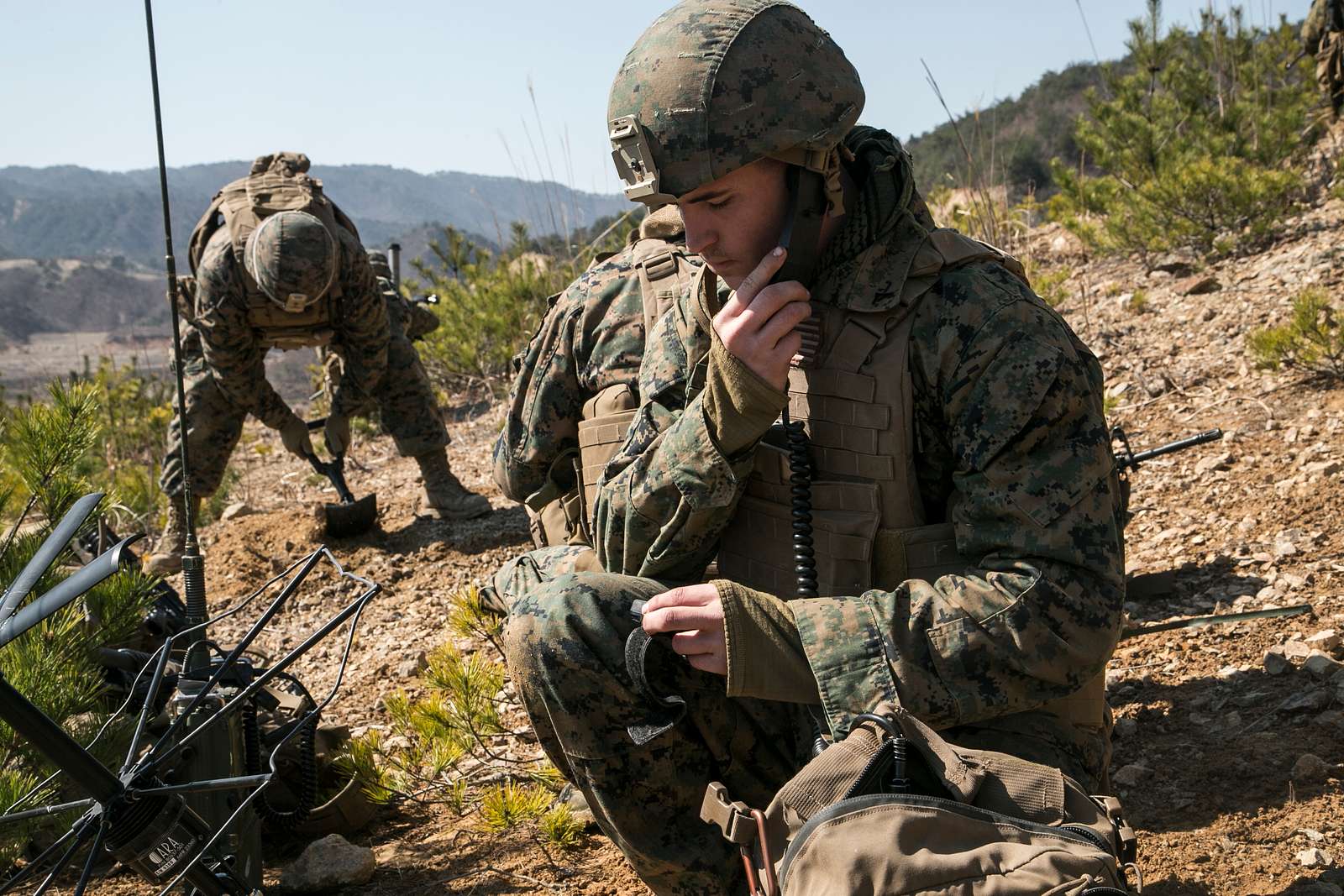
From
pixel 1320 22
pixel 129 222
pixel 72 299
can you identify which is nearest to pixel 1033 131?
pixel 1320 22

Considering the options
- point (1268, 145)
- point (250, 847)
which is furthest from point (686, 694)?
point (1268, 145)

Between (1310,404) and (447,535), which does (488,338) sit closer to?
(447,535)

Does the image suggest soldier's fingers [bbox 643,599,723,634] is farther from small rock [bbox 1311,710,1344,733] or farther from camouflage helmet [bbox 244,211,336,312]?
camouflage helmet [bbox 244,211,336,312]

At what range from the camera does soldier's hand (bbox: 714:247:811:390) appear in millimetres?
1946

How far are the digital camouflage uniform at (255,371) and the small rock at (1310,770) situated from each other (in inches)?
182

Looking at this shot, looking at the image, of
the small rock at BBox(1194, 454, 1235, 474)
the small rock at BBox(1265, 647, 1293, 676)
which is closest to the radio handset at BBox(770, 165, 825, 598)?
the small rock at BBox(1265, 647, 1293, 676)

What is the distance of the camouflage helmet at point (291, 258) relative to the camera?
5.35 metres

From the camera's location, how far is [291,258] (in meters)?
5.35

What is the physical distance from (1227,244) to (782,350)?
531cm

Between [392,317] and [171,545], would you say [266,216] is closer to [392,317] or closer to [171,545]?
[392,317]

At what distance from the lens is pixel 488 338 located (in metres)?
9.02

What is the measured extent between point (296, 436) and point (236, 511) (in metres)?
0.88

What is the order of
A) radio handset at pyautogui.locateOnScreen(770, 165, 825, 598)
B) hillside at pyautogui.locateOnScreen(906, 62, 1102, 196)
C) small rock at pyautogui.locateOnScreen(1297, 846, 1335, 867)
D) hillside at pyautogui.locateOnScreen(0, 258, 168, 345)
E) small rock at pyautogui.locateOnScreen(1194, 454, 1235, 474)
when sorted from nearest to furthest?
radio handset at pyautogui.locateOnScreen(770, 165, 825, 598), small rock at pyautogui.locateOnScreen(1297, 846, 1335, 867), small rock at pyautogui.locateOnScreen(1194, 454, 1235, 474), hillside at pyautogui.locateOnScreen(906, 62, 1102, 196), hillside at pyautogui.locateOnScreen(0, 258, 168, 345)

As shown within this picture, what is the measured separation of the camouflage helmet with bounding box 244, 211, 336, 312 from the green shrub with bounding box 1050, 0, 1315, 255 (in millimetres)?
4514
